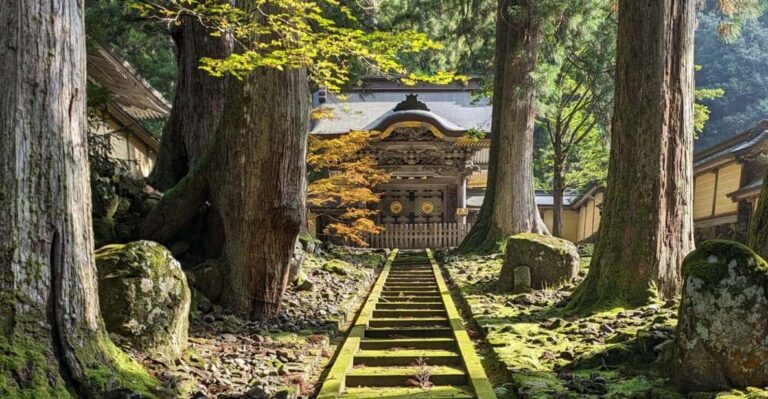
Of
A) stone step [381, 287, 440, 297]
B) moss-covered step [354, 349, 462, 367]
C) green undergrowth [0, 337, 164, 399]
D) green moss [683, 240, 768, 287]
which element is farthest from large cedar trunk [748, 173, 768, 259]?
stone step [381, 287, 440, 297]

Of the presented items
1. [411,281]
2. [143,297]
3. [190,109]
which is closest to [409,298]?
[411,281]

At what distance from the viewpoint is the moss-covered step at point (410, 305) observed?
24.1 feet

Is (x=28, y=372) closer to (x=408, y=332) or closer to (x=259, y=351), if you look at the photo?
(x=259, y=351)

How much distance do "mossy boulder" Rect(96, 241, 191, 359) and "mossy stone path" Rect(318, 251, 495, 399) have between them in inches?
51.0

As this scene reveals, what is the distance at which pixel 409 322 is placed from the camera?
21.2 ft

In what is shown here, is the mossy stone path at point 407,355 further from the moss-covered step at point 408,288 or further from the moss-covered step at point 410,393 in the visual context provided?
the moss-covered step at point 408,288

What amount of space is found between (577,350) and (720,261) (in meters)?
1.56

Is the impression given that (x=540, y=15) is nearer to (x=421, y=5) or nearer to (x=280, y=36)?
(x=421, y=5)

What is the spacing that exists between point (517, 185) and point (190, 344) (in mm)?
8668

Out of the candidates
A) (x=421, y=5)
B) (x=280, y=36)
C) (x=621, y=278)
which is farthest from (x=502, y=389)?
(x=421, y=5)

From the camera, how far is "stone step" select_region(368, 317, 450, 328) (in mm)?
6324

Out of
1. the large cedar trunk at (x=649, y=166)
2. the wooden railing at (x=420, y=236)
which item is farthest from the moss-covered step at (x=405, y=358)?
the wooden railing at (x=420, y=236)

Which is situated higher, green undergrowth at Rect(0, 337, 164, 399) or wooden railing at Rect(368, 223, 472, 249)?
green undergrowth at Rect(0, 337, 164, 399)

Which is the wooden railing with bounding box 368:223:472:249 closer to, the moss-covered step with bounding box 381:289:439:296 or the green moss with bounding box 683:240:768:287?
the moss-covered step with bounding box 381:289:439:296
